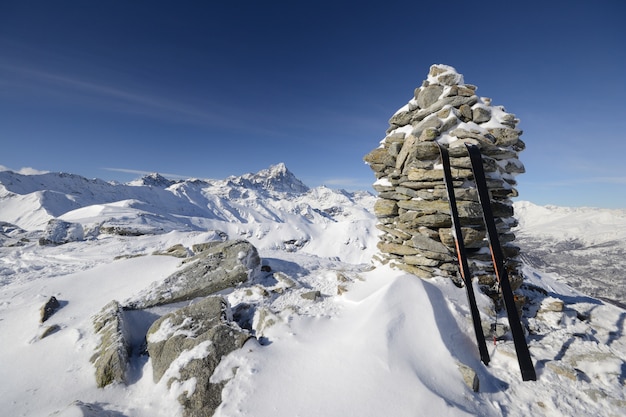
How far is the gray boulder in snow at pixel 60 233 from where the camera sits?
71.0 feet

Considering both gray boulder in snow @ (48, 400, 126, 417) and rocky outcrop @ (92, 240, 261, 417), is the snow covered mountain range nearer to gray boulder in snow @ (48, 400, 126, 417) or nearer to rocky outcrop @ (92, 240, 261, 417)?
gray boulder in snow @ (48, 400, 126, 417)

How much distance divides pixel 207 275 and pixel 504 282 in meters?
9.81

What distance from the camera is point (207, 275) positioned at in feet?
32.9

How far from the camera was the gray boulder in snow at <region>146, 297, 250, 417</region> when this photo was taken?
184 inches

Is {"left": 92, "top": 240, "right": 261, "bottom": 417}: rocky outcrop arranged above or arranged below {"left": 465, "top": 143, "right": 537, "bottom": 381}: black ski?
below

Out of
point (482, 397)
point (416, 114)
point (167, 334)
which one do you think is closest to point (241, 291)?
point (167, 334)

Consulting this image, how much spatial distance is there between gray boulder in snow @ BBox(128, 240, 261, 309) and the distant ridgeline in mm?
5961

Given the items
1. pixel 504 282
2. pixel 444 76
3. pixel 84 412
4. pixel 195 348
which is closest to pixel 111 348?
pixel 84 412

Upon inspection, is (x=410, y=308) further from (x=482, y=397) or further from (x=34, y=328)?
(x=34, y=328)

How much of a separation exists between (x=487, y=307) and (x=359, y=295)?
3.39 metres

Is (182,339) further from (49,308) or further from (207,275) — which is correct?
(49,308)

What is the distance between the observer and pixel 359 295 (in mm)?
7738

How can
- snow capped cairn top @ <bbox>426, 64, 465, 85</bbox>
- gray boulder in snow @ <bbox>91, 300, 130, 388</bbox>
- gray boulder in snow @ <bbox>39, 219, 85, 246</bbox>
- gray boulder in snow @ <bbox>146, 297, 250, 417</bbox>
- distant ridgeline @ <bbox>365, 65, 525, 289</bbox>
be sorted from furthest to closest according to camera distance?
gray boulder in snow @ <bbox>39, 219, 85, 246</bbox> < snow capped cairn top @ <bbox>426, 64, 465, 85</bbox> < distant ridgeline @ <bbox>365, 65, 525, 289</bbox> < gray boulder in snow @ <bbox>91, 300, 130, 388</bbox> < gray boulder in snow @ <bbox>146, 297, 250, 417</bbox>

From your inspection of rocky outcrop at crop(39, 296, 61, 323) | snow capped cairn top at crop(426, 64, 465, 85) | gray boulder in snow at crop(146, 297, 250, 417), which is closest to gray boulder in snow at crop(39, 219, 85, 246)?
rocky outcrop at crop(39, 296, 61, 323)
